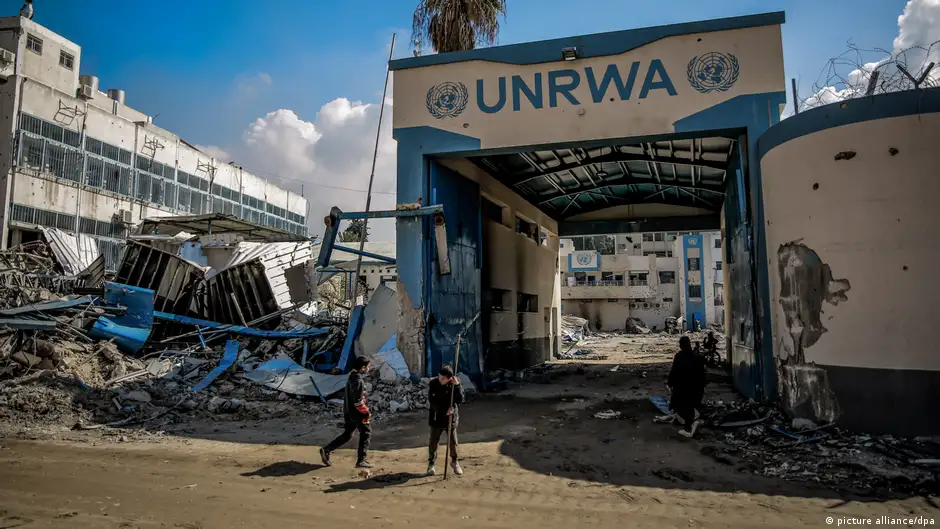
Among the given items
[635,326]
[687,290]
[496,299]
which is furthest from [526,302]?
[687,290]

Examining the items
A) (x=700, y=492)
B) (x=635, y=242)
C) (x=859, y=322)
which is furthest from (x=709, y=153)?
(x=635, y=242)

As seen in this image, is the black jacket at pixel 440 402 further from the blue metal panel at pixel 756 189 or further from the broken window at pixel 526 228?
the broken window at pixel 526 228

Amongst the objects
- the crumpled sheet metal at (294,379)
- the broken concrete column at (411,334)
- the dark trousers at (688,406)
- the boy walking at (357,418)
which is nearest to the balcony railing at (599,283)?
the broken concrete column at (411,334)

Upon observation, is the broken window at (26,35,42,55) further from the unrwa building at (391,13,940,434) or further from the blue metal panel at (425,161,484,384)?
the blue metal panel at (425,161,484,384)

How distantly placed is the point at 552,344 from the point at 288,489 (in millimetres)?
18296

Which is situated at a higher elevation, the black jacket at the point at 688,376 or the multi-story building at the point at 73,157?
the multi-story building at the point at 73,157

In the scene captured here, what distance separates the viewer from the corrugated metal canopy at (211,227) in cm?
1966

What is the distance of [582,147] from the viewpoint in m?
12.6

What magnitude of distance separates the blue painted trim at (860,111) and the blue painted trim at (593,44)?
2.92 metres

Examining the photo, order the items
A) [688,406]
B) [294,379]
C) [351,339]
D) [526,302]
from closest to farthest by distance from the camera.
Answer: [688,406]
[294,379]
[351,339]
[526,302]

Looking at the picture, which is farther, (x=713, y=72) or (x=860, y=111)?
(x=713, y=72)

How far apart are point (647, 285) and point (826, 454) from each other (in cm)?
4585

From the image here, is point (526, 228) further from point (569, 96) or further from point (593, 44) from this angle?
point (593, 44)

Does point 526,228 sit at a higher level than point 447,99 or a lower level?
lower
